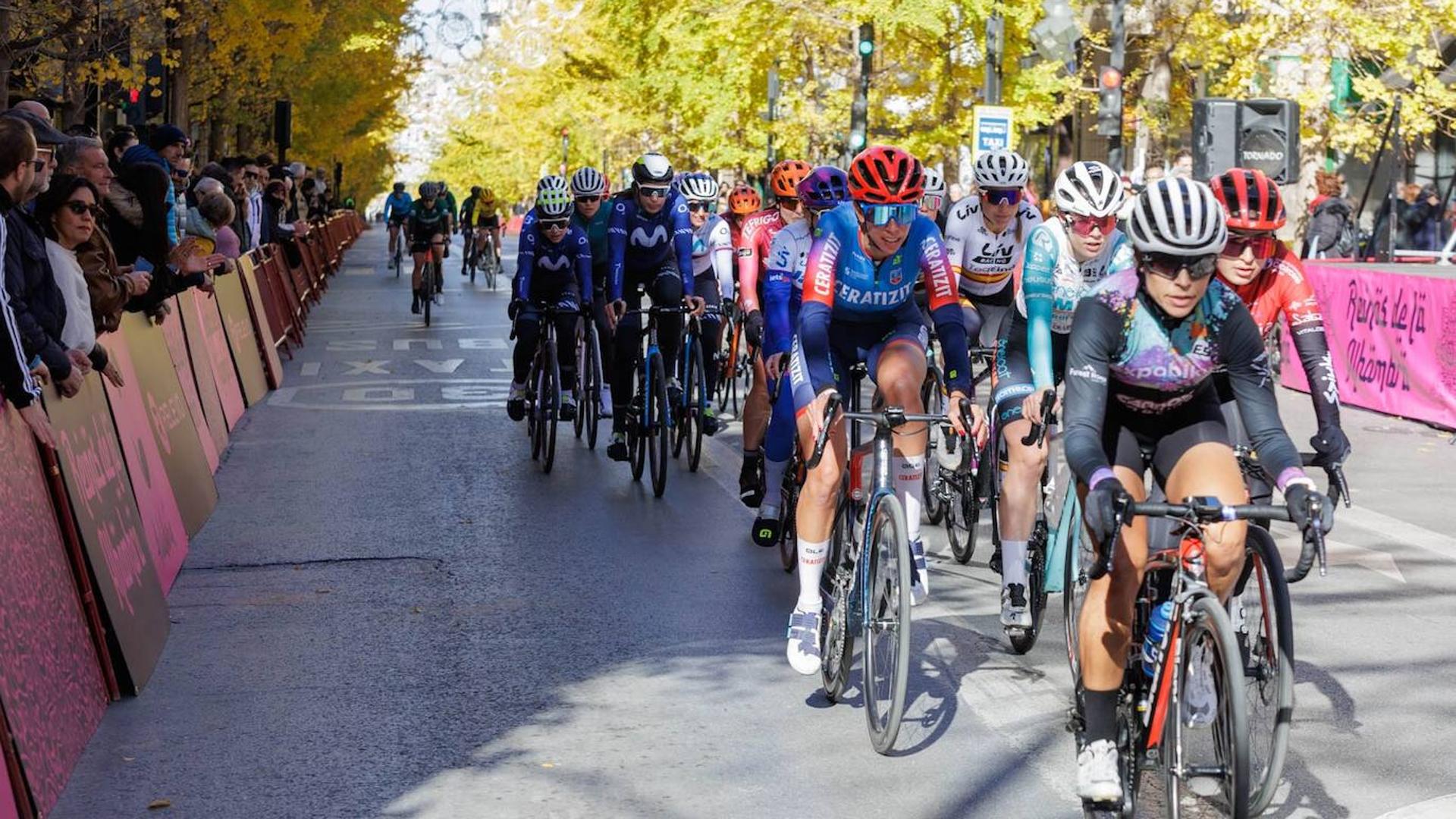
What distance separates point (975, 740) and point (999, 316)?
14.1 ft

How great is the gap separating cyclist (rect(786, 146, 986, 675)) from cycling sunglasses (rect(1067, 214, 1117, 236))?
61 centimetres

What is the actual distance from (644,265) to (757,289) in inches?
43.4

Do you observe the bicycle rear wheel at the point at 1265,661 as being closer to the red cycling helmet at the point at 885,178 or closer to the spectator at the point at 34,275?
the red cycling helmet at the point at 885,178

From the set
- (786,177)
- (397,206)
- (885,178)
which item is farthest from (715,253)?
(397,206)

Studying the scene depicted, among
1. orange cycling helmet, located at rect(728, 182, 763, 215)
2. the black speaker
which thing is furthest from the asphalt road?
the black speaker

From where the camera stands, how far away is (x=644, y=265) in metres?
12.4

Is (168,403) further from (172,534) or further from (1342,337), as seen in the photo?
(1342,337)

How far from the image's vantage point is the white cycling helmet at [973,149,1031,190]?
955 cm

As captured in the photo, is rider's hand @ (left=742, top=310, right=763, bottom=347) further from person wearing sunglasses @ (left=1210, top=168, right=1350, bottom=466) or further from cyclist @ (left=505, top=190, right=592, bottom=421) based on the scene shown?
person wearing sunglasses @ (left=1210, top=168, right=1350, bottom=466)

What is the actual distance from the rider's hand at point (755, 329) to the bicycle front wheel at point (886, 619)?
3.48 metres

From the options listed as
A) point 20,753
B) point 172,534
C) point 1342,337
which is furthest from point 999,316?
point 1342,337

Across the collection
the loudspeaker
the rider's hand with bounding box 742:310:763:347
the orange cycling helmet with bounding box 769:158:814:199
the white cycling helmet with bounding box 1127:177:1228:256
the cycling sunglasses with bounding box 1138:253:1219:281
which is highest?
the white cycling helmet with bounding box 1127:177:1228:256

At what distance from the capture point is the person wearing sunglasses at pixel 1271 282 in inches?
247

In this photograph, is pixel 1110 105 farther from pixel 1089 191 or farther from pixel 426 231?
pixel 1089 191
